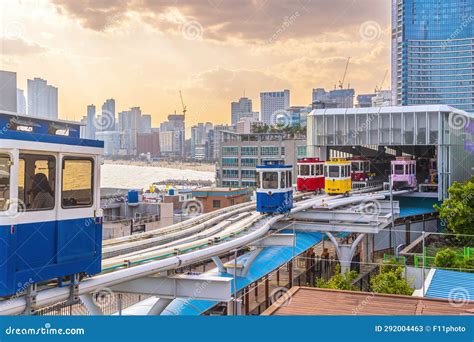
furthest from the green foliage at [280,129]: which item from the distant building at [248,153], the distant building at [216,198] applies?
the distant building at [216,198]

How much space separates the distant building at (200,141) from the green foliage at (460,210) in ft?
225

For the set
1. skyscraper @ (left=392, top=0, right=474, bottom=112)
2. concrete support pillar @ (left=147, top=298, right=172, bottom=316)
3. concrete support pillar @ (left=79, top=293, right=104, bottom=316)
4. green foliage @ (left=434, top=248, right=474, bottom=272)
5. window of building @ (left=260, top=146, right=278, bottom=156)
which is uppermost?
skyscraper @ (left=392, top=0, right=474, bottom=112)

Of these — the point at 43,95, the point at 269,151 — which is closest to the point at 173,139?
the point at 269,151

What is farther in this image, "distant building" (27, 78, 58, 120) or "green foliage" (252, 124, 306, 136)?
"green foliage" (252, 124, 306, 136)

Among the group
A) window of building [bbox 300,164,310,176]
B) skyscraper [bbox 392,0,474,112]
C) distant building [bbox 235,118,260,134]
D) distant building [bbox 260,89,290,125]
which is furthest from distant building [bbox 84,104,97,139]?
skyscraper [bbox 392,0,474,112]

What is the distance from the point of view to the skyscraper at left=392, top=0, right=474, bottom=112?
81575 mm

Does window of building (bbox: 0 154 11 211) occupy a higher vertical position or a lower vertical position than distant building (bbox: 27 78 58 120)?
lower

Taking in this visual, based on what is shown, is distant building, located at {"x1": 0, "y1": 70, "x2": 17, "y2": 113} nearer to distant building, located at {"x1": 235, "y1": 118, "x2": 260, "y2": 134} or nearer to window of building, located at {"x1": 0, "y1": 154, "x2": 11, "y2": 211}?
window of building, located at {"x1": 0, "y1": 154, "x2": 11, "y2": 211}

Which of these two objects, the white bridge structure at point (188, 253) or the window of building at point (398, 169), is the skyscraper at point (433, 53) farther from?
the white bridge structure at point (188, 253)

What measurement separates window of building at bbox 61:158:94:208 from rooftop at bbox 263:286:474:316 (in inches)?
100

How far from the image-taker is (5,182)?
4664mm

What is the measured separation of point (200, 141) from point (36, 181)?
8554cm

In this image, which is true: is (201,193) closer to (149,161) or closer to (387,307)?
(387,307)
